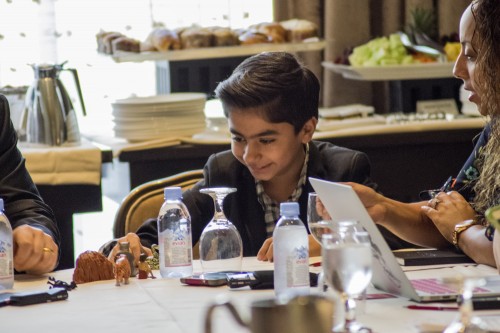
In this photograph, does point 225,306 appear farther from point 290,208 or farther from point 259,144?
point 259,144

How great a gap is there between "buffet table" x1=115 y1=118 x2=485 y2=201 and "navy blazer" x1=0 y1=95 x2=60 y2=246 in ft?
3.74

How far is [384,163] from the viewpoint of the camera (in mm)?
3783

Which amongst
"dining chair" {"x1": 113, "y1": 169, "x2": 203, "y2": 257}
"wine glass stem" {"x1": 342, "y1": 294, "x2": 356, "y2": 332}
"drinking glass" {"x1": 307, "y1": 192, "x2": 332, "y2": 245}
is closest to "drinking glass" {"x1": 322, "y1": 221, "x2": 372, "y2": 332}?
"wine glass stem" {"x1": 342, "y1": 294, "x2": 356, "y2": 332}

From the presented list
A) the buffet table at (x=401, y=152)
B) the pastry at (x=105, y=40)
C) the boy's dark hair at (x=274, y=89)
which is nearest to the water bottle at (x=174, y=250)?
the boy's dark hair at (x=274, y=89)

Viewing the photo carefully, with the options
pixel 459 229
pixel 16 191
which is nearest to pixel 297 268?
pixel 459 229

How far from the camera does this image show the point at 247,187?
2.63 metres

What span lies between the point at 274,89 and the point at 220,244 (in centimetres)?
58

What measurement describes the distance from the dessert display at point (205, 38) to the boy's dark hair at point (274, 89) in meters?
1.42

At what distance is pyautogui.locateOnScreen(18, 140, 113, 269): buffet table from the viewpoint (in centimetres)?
338

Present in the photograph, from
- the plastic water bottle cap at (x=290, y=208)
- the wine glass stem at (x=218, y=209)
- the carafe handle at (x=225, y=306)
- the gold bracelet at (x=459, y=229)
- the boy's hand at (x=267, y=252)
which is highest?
the carafe handle at (x=225, y=306)

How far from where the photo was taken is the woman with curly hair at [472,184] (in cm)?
228

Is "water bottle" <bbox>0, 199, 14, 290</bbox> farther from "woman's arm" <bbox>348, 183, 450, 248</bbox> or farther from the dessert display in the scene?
the dessert display

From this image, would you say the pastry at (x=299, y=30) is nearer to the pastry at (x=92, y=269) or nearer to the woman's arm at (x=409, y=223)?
the woman's arm at (x=409, y=223)

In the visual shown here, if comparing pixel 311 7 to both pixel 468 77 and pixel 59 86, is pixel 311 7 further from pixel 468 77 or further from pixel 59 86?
pixel 468 77
